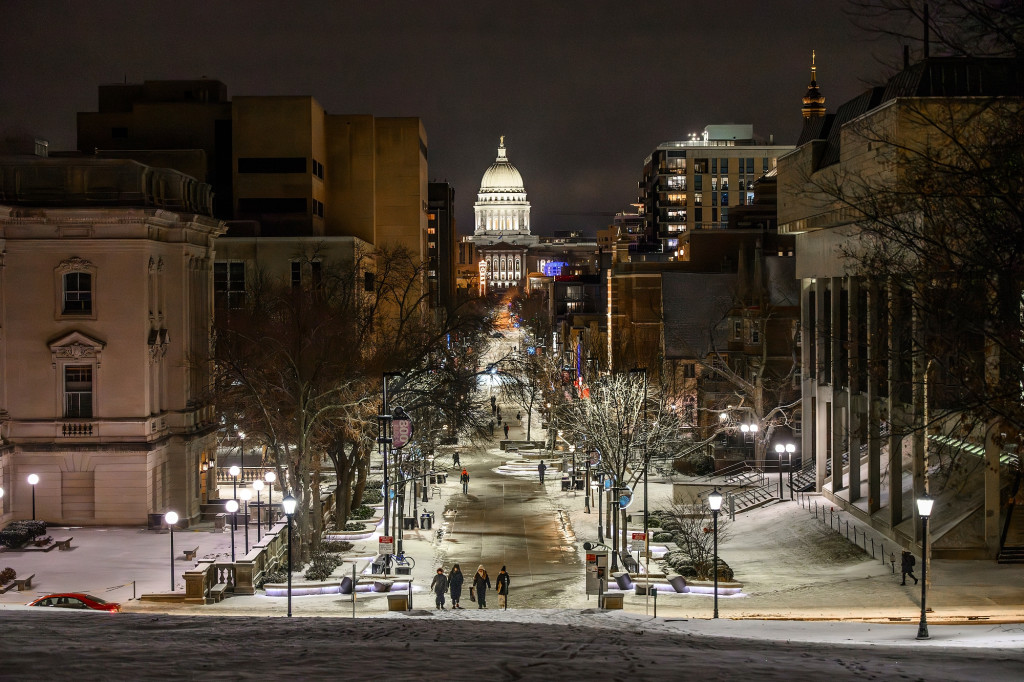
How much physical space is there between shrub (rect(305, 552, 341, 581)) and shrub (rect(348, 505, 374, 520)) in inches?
430

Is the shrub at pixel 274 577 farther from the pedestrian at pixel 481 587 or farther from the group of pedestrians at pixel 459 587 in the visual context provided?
the pedestrian at pixel 481 587

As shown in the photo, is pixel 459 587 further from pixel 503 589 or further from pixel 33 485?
pixel 33 485

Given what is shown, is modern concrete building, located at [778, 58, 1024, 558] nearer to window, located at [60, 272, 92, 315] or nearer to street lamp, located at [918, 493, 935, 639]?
street lamp, located at [918, 493, 935, 639]

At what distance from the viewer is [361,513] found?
47.5 meters

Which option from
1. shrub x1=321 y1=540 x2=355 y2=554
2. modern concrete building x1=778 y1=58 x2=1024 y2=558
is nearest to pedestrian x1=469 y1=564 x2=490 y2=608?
shrub x1=321 y1=540 x2=355 y2=554

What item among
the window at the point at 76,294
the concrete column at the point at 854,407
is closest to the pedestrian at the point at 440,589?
the concrete column at the point at 854,407

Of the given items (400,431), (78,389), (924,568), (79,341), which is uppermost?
(79,341)

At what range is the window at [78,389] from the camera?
43562mm

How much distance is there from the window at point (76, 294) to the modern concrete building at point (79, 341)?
4cm

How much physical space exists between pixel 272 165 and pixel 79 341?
4571 centimetres

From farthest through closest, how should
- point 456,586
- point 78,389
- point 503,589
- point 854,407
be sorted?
1. point 854,407
2. point 78,389
3. point 503,589
4. point 456,586

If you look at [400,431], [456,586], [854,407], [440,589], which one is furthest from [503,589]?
[854,407]

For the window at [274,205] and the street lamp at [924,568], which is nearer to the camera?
the street lamp at [924,568]

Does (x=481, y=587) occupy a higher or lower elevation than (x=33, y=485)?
lower
